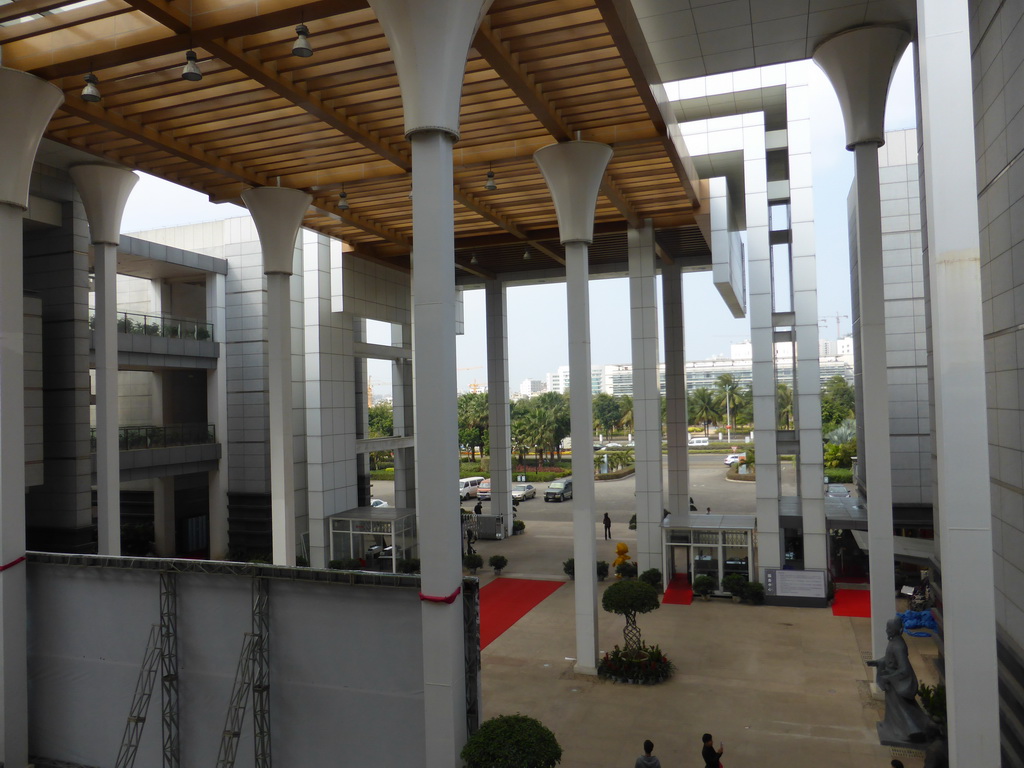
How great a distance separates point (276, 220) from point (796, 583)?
17852 millimetres

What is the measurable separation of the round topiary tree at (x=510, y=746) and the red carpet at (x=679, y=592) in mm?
13806

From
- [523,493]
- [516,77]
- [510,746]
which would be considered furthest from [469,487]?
[510,746]

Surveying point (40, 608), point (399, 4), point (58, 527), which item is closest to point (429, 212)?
point (399, 4)

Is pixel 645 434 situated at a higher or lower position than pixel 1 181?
lower

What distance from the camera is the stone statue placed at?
1082 cm

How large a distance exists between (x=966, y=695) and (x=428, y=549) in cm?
581

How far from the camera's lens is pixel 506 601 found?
22.4 metres

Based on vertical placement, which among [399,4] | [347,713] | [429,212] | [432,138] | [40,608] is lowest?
[347,713]

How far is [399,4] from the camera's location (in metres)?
8.87

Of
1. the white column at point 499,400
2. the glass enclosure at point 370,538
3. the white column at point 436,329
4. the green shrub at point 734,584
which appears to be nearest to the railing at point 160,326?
the glass enclosure at point 370,538

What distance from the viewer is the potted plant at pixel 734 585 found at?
21844 mm

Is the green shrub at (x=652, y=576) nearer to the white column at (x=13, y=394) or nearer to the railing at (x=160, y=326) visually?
the white column at (x=13, y=394)

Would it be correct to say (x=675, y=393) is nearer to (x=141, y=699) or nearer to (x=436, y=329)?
(x=436, y=329)

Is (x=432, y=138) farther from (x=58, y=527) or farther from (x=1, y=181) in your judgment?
(x=58, y=527)
